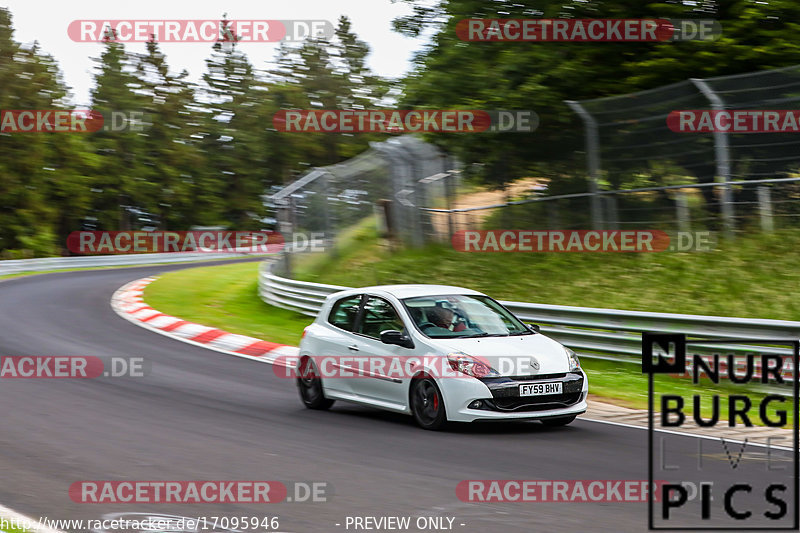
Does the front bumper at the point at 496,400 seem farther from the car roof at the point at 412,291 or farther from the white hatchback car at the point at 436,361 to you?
the car roof at the point at 412,291

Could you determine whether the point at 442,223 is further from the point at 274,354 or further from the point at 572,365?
the point at 572,365

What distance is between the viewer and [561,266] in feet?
59.4

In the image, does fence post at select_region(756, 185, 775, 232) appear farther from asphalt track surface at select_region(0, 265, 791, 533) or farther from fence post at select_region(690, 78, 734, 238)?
asphalt track surface at select_region(0, 265, 791, 533)

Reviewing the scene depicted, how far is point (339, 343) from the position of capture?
10.7m

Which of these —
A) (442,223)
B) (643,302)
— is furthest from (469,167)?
(643,302)

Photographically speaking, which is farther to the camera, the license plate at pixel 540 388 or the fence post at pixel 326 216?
the fence post at pixel 326 216

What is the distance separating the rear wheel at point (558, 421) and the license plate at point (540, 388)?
37 cm

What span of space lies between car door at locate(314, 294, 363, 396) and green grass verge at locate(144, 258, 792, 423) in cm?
308

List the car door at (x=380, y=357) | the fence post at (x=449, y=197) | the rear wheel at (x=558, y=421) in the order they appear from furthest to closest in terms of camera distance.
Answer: the fence post at (x=449, y=197) < the car door at (x=380, y=357) < the rear wheel at (x=558, y=421)

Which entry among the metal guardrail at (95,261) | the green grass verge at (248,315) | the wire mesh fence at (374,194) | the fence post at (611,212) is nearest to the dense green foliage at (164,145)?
the metal guardrail at (95,261)

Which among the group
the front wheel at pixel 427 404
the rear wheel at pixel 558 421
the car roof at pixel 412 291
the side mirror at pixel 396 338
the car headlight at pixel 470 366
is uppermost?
the car roof at pixel 412 291

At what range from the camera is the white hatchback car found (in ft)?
29.9

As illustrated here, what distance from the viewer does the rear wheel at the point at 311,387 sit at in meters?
10.9

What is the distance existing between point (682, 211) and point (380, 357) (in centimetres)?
785
